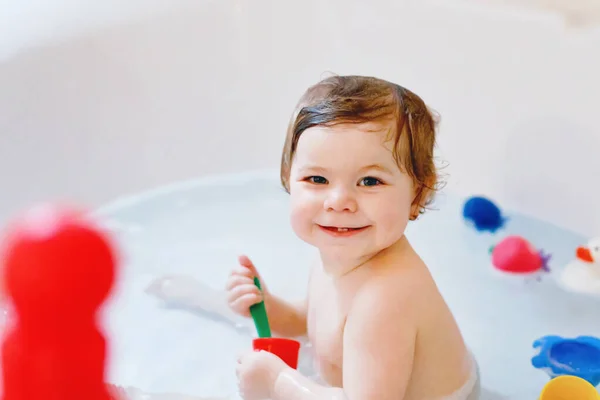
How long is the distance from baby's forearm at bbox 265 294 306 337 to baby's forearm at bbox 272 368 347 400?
14 centimetres

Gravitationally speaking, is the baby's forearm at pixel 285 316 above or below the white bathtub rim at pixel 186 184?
above

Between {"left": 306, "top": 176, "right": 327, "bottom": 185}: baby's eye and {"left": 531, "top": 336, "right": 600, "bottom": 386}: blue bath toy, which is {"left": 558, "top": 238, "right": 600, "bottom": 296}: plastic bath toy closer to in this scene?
{"left": 531, "top": 336, "right": 600, "bottom": 386}: blue bath toy

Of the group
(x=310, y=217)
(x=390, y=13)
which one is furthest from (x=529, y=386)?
(x=390, y=13)

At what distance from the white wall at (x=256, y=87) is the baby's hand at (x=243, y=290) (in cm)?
50

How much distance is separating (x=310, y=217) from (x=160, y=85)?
76cm

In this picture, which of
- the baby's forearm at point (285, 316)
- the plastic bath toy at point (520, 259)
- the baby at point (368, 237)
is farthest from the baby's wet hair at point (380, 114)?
the plastic bath toy at point (520, 259)

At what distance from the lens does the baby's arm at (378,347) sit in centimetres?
76

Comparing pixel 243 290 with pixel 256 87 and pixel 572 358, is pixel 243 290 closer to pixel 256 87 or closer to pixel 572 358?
pixel 572 358

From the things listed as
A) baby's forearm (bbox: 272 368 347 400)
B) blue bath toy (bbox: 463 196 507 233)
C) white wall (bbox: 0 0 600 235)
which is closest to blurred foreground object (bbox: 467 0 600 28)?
white wall (bbox: 0 0 600 235)

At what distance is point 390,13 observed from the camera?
4.66 feet

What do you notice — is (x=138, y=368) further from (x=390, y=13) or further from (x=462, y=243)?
(x=390, y=13)

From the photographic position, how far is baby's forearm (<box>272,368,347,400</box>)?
0.81m

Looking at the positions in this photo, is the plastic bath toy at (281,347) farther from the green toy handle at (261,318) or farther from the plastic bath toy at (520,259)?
the plastic bath toy at (520,259)

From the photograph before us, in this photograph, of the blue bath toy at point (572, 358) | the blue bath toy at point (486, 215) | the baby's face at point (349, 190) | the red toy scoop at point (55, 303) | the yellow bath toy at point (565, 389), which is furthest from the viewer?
the blue bath toy at point (486, 215)
